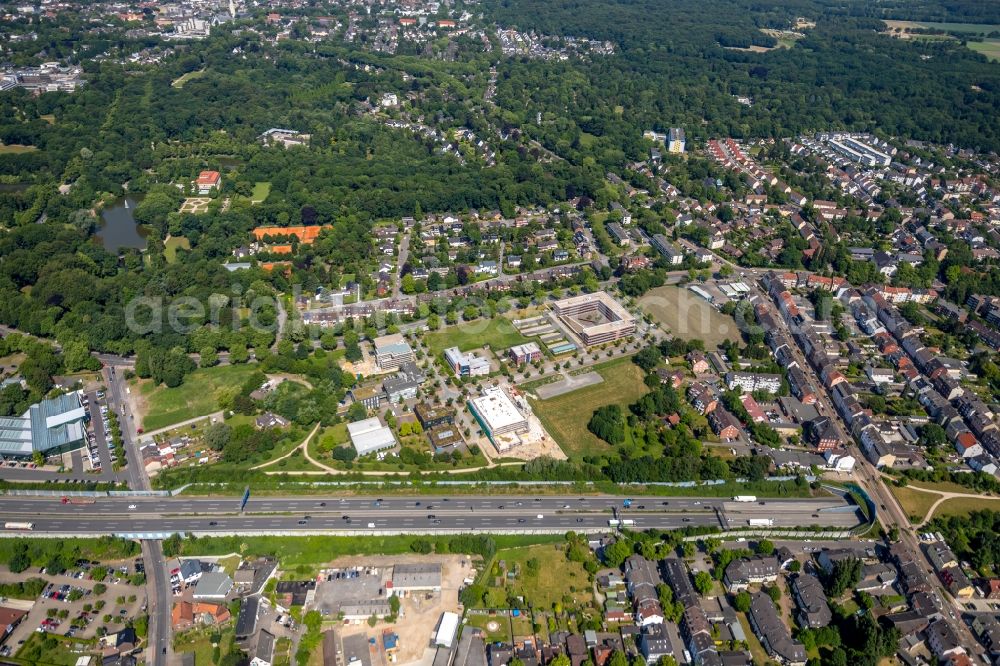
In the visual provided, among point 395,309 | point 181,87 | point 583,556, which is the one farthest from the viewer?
point 181,87

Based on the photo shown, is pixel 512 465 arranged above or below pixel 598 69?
below

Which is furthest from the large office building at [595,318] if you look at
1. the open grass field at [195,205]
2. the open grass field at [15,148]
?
the open grass field at [15,148]

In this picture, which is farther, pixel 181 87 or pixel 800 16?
pixel 800 16

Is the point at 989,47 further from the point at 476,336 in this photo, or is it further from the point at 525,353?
the point at 476,336

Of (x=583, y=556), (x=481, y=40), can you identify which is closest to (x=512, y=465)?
(x=583, y=556)

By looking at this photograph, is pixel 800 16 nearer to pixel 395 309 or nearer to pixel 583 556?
pixel 395 309

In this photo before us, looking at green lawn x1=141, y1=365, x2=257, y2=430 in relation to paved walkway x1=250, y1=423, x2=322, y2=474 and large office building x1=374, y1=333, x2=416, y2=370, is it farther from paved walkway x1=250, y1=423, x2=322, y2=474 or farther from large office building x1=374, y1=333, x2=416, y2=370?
large office building x1=374, y1=333, x2=416, y2=370

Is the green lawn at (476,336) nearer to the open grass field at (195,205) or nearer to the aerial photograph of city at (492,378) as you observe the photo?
the aerial photograph of city at (492,378)
